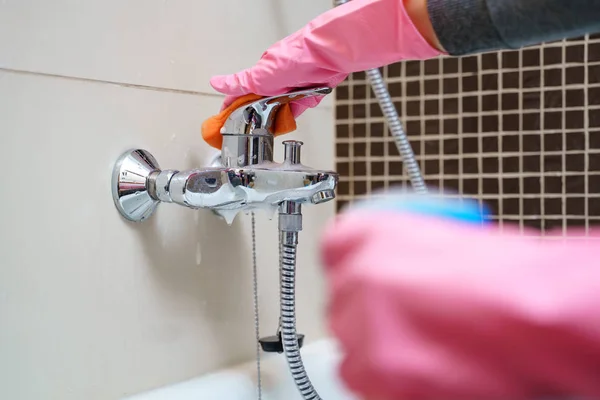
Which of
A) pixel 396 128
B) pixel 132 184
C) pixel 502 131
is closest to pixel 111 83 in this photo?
pixel 132 184

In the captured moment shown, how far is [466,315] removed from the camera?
165 millimetres

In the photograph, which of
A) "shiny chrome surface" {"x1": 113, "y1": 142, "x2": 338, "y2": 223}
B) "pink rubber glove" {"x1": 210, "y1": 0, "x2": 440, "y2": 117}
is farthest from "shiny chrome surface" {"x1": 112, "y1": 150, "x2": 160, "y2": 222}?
"pink rubber glove" {"x1": 210, "y1": 0, "x2": 440, "y2": 117}

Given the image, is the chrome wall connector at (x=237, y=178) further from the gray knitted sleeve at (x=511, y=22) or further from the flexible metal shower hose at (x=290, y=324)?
the gray knitted sleeve at (x=511, y=22)

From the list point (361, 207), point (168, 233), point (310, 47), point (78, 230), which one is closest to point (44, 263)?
point (78, 230)

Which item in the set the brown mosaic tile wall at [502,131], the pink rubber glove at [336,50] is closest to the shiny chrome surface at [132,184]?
the pink rubber glove at [336,50]

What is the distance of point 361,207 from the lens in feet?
0.65

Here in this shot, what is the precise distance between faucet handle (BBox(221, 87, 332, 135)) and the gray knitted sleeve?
0.23 m

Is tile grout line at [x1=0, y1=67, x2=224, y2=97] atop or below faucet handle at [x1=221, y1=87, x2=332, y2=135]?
atop

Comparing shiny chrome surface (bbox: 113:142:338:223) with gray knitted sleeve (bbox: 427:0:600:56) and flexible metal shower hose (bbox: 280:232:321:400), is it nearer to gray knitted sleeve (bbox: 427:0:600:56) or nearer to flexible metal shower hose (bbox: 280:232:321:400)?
flexible metal shower hose (bbox: 280:232:321:400)

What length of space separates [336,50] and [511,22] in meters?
0.21

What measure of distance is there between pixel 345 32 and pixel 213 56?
28 centimetres

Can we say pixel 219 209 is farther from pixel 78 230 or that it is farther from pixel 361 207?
pixel 361 207

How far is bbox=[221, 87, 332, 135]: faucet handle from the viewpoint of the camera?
2.20ft

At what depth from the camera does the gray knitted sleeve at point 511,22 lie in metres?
0.38
